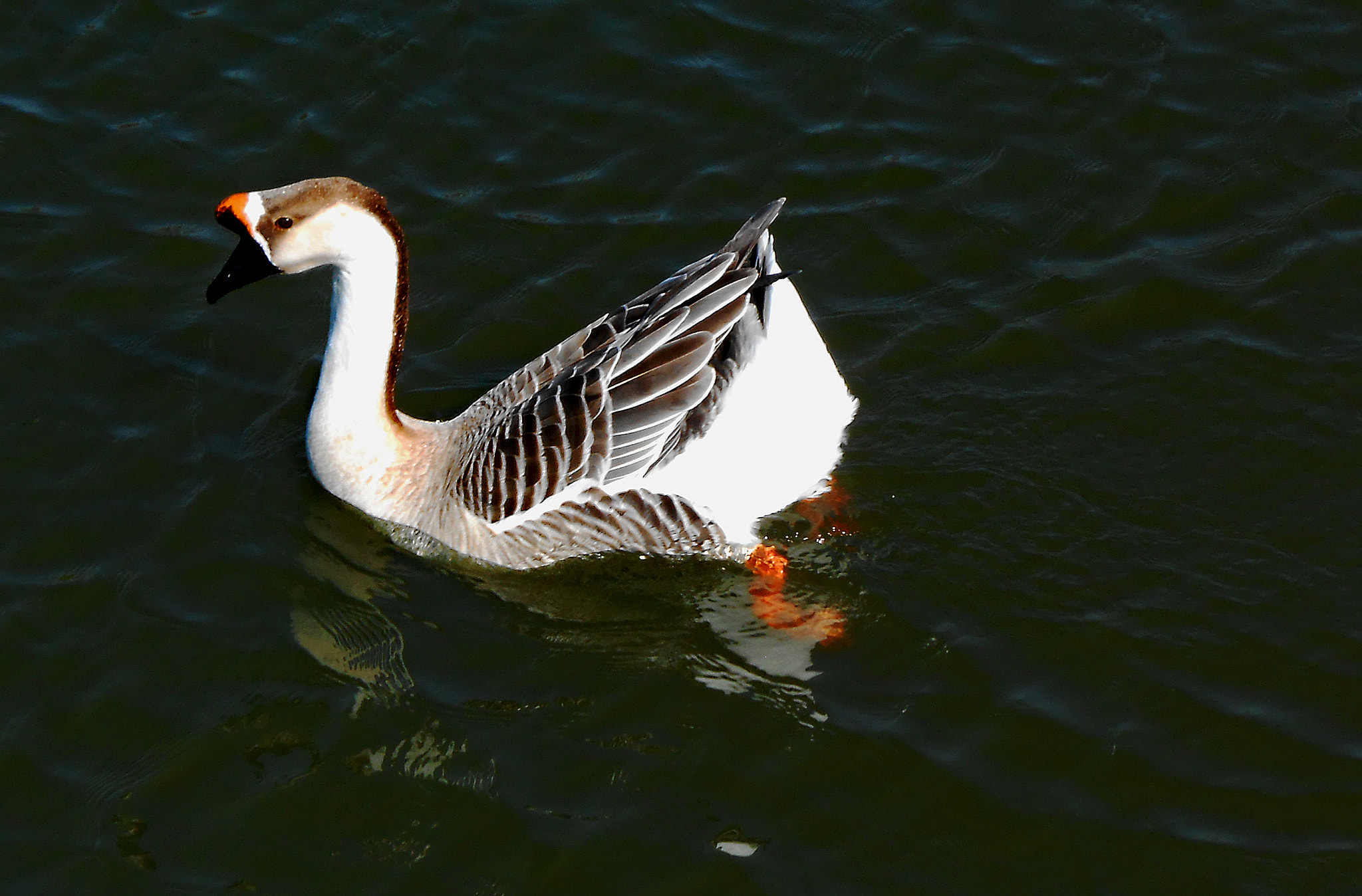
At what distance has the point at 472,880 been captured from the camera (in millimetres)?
5574

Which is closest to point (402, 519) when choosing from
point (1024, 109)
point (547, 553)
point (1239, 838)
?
point (547, 553)

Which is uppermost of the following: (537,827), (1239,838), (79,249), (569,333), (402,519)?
(79,249)

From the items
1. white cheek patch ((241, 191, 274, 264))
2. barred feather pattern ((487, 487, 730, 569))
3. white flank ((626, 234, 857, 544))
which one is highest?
white cheek patch ((241, 191, 274, 264))

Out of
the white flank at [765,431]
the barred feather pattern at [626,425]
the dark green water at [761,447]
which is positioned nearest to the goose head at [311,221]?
the barred feather pattern at [626,425]

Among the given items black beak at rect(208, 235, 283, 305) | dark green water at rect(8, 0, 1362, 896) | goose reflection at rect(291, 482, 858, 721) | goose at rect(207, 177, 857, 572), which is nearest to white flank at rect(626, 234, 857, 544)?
goose at rect(207, 177, 857, 572)

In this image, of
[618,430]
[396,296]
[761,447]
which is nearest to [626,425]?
[618,430]

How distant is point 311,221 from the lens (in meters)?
6.47

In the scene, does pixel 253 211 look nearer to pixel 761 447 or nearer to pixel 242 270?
pixel 242 270

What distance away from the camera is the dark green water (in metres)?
5.82

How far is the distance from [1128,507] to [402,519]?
4.02 metres

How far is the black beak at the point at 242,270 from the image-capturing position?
667cm

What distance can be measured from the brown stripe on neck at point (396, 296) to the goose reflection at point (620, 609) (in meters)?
0.79

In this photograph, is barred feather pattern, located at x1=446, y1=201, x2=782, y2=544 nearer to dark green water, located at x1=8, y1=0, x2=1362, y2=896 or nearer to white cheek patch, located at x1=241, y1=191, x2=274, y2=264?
dark green water, located at x1=8, y1=0, x2=1362, y2=896

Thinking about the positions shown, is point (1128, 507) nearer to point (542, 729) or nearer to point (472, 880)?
point (542, 729)
